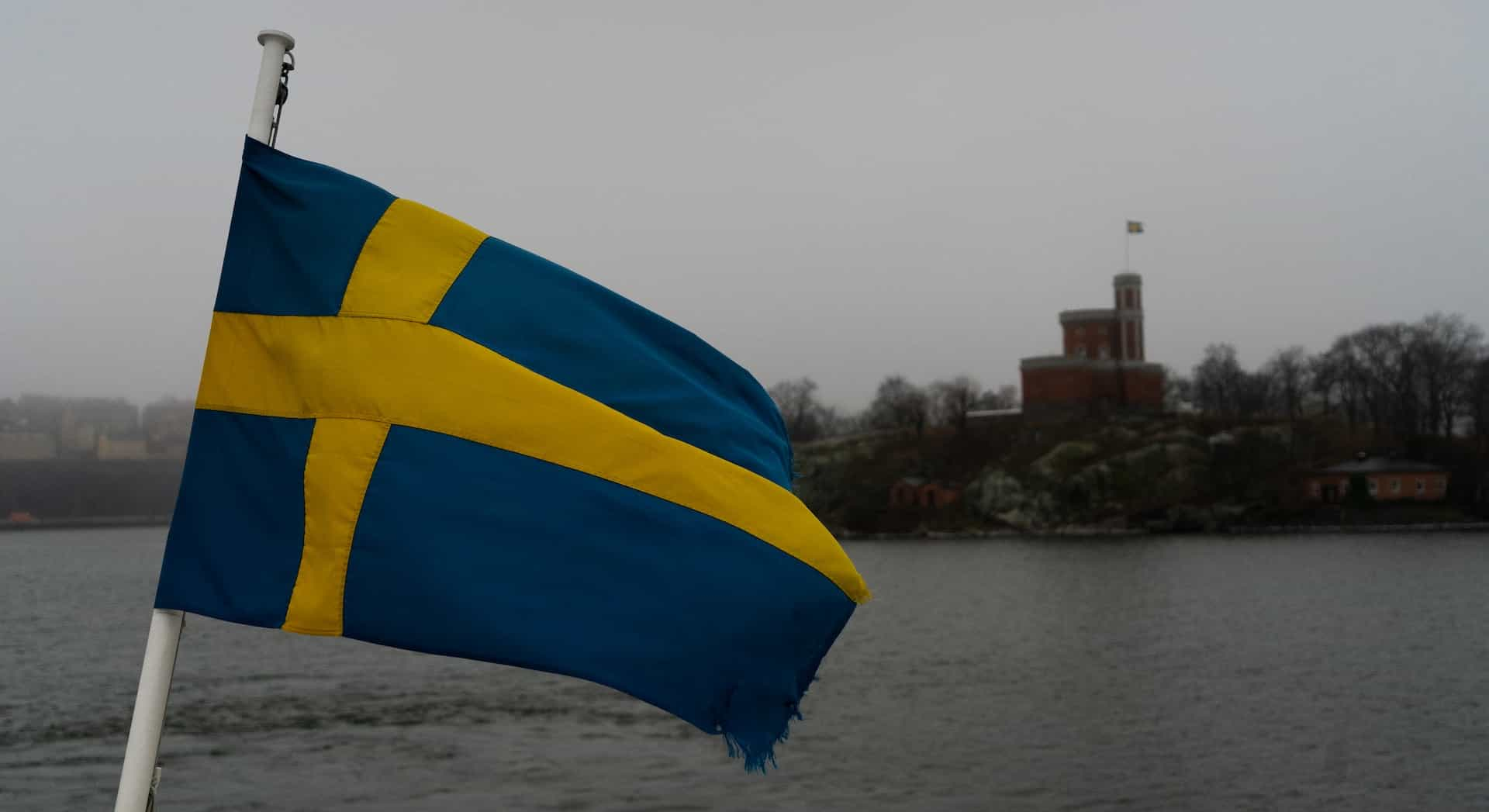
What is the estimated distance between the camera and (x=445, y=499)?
3.83 m

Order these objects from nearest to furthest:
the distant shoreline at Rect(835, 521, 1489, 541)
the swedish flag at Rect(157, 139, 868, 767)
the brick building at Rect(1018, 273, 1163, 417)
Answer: the swedish flag at Rect(157, 139, 868, 767) → the distant shoreline at Rect(835, 521, 1489, 541) → the brick building at Rect(1018, 273, 1163, 417)

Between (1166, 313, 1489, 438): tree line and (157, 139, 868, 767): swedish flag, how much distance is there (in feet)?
443

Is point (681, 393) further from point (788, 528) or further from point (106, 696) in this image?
point (106, 696)

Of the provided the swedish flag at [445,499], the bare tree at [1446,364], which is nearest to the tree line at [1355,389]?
the bare tree at [1446,364]

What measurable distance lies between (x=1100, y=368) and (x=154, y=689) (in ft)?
458

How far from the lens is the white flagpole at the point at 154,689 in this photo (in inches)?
130

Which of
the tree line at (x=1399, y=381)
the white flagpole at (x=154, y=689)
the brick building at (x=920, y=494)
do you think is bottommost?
the white flagpole at (x=154, y=689)

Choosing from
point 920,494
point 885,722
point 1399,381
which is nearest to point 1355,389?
point 1399,381

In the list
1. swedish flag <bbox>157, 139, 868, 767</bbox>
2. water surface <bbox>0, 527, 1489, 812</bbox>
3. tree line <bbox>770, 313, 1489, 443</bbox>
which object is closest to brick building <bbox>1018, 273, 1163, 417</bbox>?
tree line <bbox>770, 313, 1489, 443</bbox>

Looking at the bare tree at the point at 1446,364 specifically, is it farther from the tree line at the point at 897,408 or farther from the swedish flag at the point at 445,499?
the swedish flag at the point at 445,499

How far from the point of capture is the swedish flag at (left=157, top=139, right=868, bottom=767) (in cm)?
379

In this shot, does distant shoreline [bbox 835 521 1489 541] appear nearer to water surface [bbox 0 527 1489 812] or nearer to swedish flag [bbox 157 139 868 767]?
water surface [bbox 0 527 1489 812]

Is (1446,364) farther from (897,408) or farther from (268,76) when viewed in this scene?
(268,76)

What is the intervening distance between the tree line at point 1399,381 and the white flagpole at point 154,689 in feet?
446
